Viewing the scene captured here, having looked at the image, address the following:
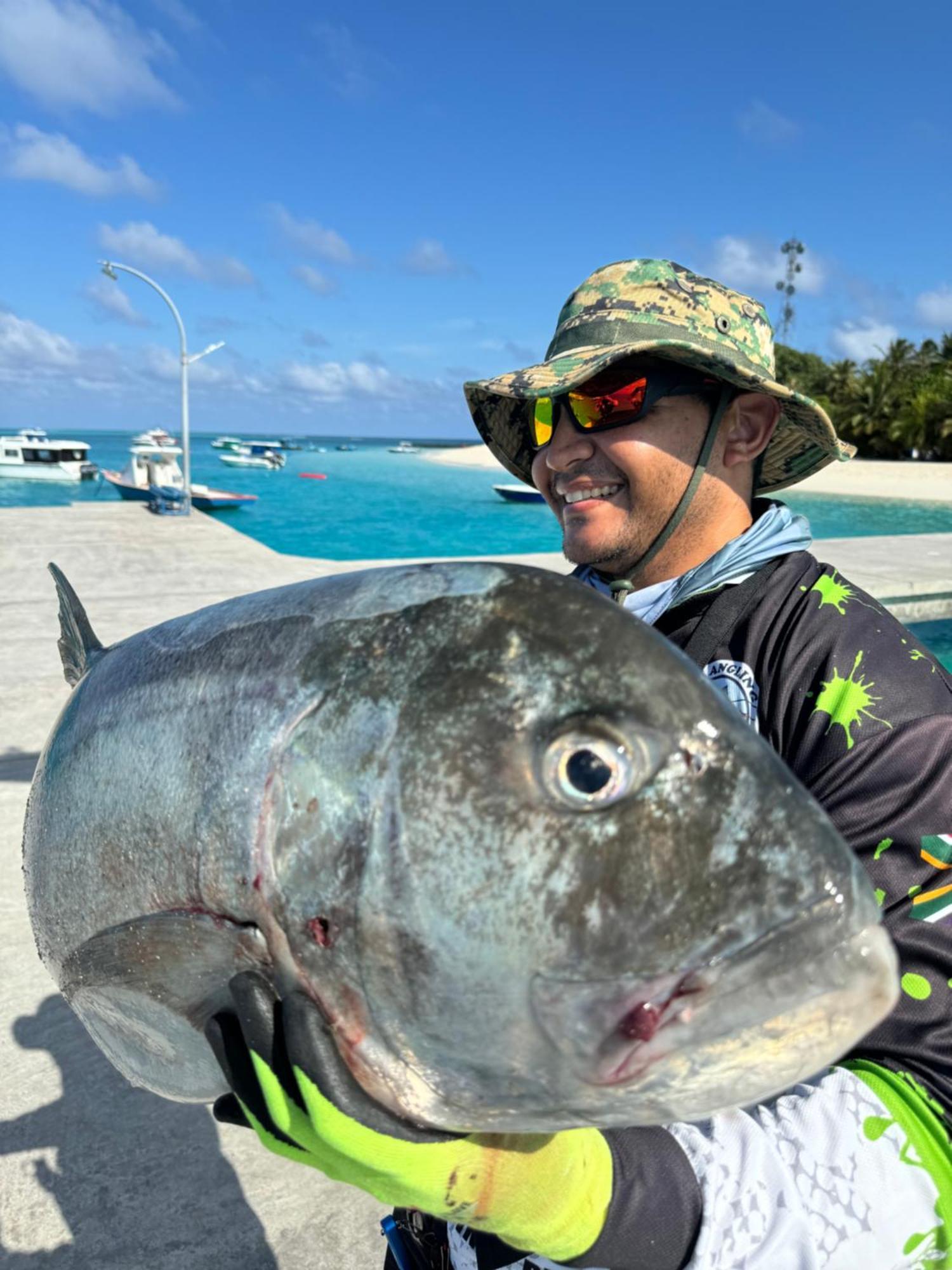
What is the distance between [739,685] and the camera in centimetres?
179

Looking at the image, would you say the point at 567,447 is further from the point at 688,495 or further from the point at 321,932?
the point at 321,932

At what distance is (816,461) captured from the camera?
2535 mm

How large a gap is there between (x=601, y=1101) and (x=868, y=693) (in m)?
0.98

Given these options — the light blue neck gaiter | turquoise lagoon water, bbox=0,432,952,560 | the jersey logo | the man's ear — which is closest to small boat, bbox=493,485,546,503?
turquoise lagoon water, bbox=0,432,952,560

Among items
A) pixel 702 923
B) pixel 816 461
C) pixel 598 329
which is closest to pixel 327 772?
pixel 702 923

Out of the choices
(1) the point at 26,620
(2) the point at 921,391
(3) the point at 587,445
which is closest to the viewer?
(3) the point at 587,445

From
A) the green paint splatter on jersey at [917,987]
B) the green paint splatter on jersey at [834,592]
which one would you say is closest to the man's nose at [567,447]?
Result: the green paint splatter on jersey at [834,592]

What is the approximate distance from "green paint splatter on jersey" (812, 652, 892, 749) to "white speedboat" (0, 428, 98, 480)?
1803 inches

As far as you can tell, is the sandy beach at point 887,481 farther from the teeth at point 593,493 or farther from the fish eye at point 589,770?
the fish eye at point 589,770

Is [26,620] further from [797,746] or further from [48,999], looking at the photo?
[797,746]

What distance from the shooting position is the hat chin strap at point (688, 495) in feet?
7.22

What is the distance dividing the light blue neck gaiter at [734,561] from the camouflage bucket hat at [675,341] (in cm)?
31

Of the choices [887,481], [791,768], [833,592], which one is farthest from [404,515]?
[791,768]

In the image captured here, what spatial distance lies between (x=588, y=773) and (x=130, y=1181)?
235 centimetres
